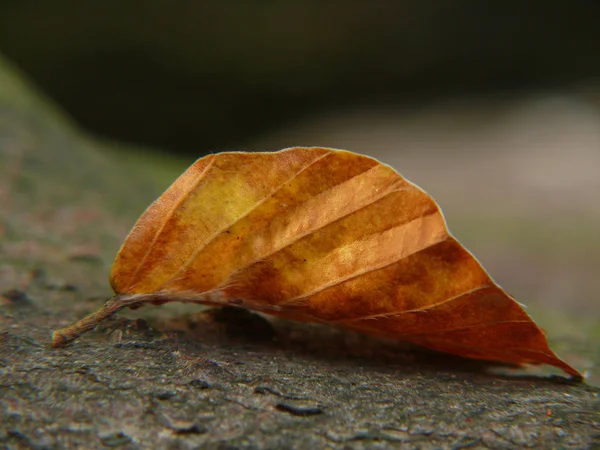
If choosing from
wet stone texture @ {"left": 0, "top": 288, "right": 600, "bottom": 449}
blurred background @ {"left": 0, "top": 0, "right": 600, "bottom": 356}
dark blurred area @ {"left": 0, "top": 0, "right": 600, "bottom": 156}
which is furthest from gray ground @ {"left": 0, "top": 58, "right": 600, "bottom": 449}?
dark blurred area @ {"left": 0, "top": 0, "right": 600, "bottom": 156}

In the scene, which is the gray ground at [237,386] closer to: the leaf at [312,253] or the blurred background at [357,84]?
the leaf at [312,253]

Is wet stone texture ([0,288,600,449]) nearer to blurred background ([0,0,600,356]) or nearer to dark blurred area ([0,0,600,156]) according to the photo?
blurred background ([0,0,600,356])

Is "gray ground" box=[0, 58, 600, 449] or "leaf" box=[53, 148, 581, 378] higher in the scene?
"leaf" box=[53, 148, 581, 378]

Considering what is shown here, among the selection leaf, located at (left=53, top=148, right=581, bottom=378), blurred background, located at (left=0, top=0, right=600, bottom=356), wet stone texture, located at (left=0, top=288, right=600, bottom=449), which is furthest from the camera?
blurred background, located at (left=0, top=0, right=600, bottom=356)

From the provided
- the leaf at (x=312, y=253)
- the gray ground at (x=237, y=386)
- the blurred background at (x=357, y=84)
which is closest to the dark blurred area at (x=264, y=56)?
the blurred background at (x=357, y=84)

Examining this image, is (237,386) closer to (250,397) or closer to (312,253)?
(250,397)

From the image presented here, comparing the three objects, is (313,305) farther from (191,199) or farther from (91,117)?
(91,117)
